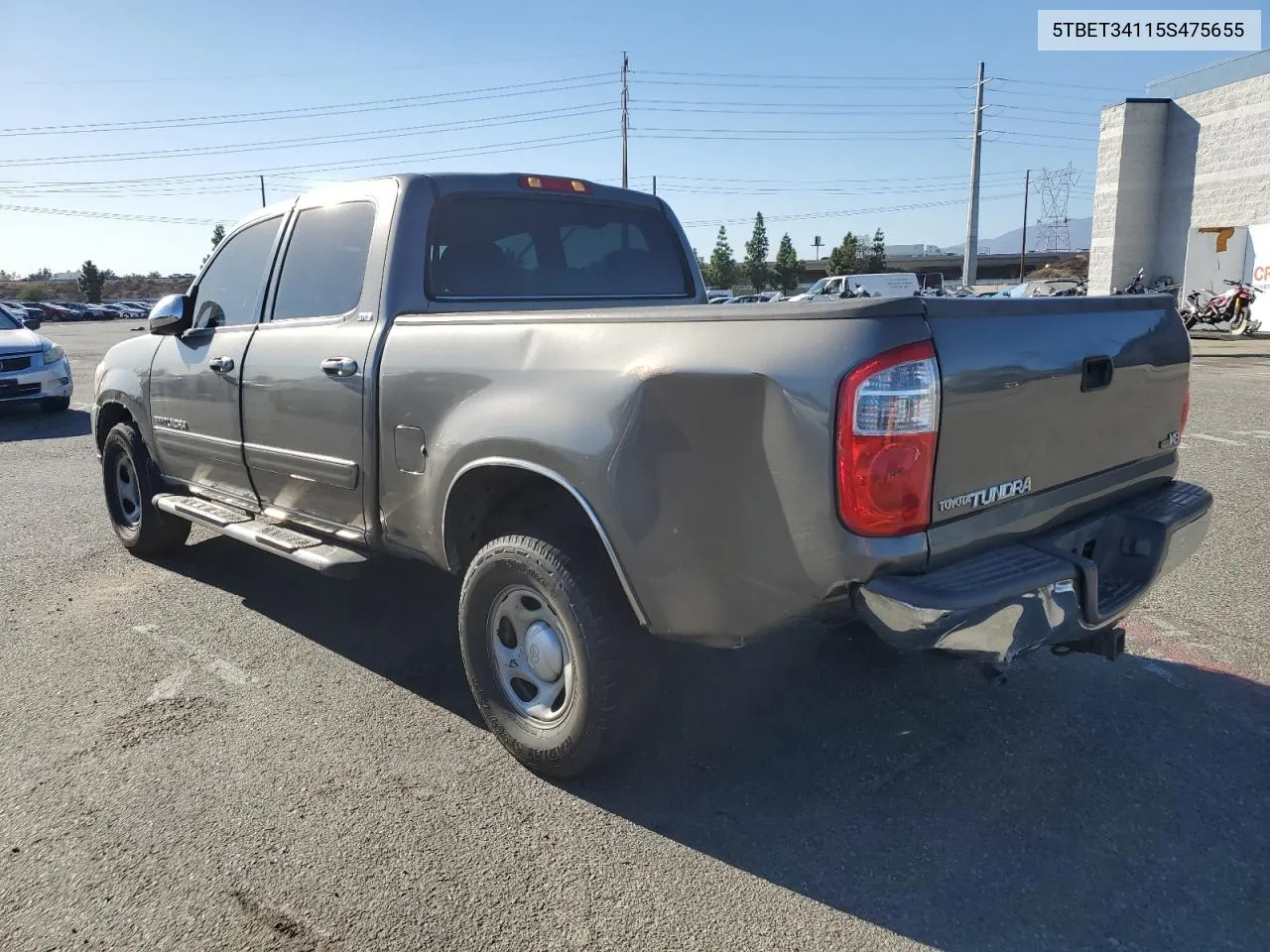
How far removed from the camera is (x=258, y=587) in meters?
5.24

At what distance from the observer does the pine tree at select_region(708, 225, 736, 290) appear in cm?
9562

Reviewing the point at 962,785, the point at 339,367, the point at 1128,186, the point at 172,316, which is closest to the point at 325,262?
the point at 339,367

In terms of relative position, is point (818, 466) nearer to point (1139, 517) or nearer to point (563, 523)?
point (563, 523)

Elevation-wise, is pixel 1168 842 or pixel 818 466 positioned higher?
pixel 818 466

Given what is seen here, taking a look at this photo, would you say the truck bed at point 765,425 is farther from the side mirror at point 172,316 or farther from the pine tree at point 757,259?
the pine tree at point 757,259

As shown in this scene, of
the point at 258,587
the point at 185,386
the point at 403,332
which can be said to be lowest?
the point at 258,587

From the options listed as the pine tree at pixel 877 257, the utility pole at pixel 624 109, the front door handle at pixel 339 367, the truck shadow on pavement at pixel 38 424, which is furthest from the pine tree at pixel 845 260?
the front door handle at pixel 339 367

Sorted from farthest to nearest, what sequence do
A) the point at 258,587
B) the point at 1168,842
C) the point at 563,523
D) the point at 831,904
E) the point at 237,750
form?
the point at 258,587 → the point at 237,750 → the point at 563,523 → the point at 1168,842 → the point at 831,904

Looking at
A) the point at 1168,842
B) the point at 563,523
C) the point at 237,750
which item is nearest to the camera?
the point at 1168,842

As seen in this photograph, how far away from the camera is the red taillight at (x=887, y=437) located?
232 cm

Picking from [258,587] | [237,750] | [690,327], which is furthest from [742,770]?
[258,587]

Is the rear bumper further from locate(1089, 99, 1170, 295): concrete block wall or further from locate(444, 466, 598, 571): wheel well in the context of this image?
locate(1089, 99, 1170, 295): concrete block wall

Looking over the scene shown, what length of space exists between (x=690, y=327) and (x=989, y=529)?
1.02 meters

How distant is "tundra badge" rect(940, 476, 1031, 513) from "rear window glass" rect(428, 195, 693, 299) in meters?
2.25
